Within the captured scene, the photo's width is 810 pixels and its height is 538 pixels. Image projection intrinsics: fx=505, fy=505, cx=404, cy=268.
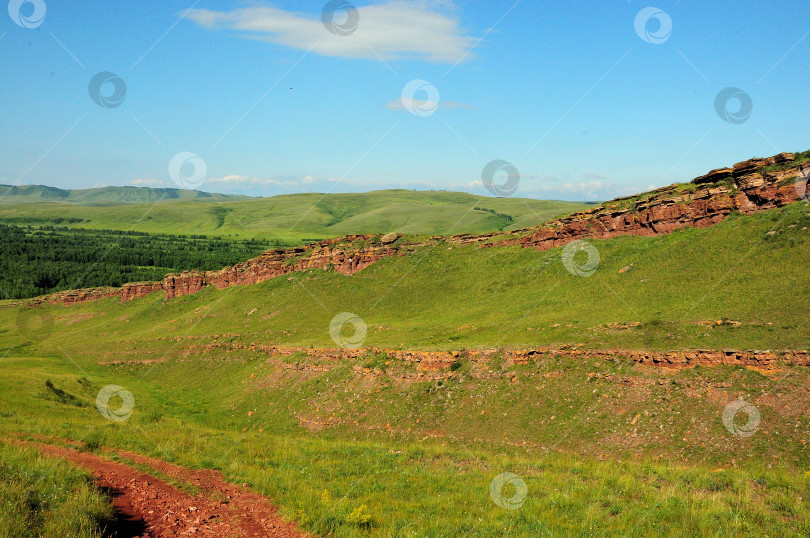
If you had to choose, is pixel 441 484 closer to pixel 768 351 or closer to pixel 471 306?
pixel 768 351

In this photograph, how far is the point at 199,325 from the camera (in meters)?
59.9

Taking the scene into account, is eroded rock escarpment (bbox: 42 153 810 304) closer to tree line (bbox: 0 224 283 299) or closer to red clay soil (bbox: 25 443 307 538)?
tree line (bbox: 0 224 283 299)

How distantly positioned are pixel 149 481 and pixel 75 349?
180 ft

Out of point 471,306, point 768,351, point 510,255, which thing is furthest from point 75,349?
point 768,351

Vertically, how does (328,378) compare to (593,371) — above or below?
below
